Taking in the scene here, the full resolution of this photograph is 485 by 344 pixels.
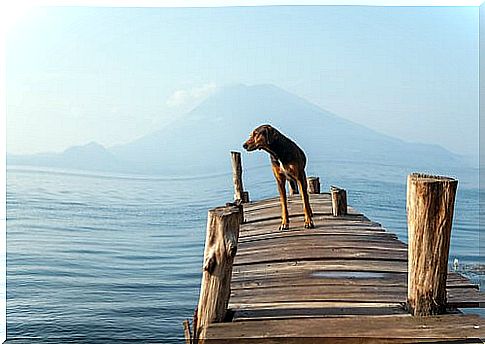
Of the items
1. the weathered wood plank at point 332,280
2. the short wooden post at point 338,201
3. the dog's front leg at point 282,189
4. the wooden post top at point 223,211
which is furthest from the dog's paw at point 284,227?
the wooden post top at point 223,211

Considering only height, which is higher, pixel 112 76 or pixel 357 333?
pixel 112 76

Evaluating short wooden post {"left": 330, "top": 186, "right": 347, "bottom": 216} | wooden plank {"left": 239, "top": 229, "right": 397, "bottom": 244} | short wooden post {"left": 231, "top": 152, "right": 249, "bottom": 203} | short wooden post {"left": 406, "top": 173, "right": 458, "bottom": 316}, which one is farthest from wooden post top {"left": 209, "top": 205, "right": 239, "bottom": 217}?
short wooden post {"left": 231, "top": 152, "right": 249, "bottom": 203}

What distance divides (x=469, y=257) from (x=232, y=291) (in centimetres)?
306

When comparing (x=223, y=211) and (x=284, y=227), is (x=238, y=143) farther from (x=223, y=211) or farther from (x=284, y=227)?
(x=223, y=211)

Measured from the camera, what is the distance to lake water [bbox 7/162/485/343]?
5137mm

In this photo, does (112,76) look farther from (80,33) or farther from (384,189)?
(384,189)

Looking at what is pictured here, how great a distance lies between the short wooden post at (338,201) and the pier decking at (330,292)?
12 cm

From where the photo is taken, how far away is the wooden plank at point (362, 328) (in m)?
1.82

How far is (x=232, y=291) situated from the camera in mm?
2287

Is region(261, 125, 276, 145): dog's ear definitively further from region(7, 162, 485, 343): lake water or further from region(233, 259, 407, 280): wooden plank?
region(7, 162, 485, 343): lake water

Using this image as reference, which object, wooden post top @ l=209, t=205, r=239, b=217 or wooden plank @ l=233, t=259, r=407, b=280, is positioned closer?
wooden post top @ l=209, t=205, r=239, b=217

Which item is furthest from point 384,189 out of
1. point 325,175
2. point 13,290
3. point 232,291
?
point 232,291

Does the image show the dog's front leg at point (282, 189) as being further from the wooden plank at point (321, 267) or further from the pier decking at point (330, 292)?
the wooden plank at point (321, 267)

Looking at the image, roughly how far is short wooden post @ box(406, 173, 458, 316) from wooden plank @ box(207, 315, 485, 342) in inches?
1.9
